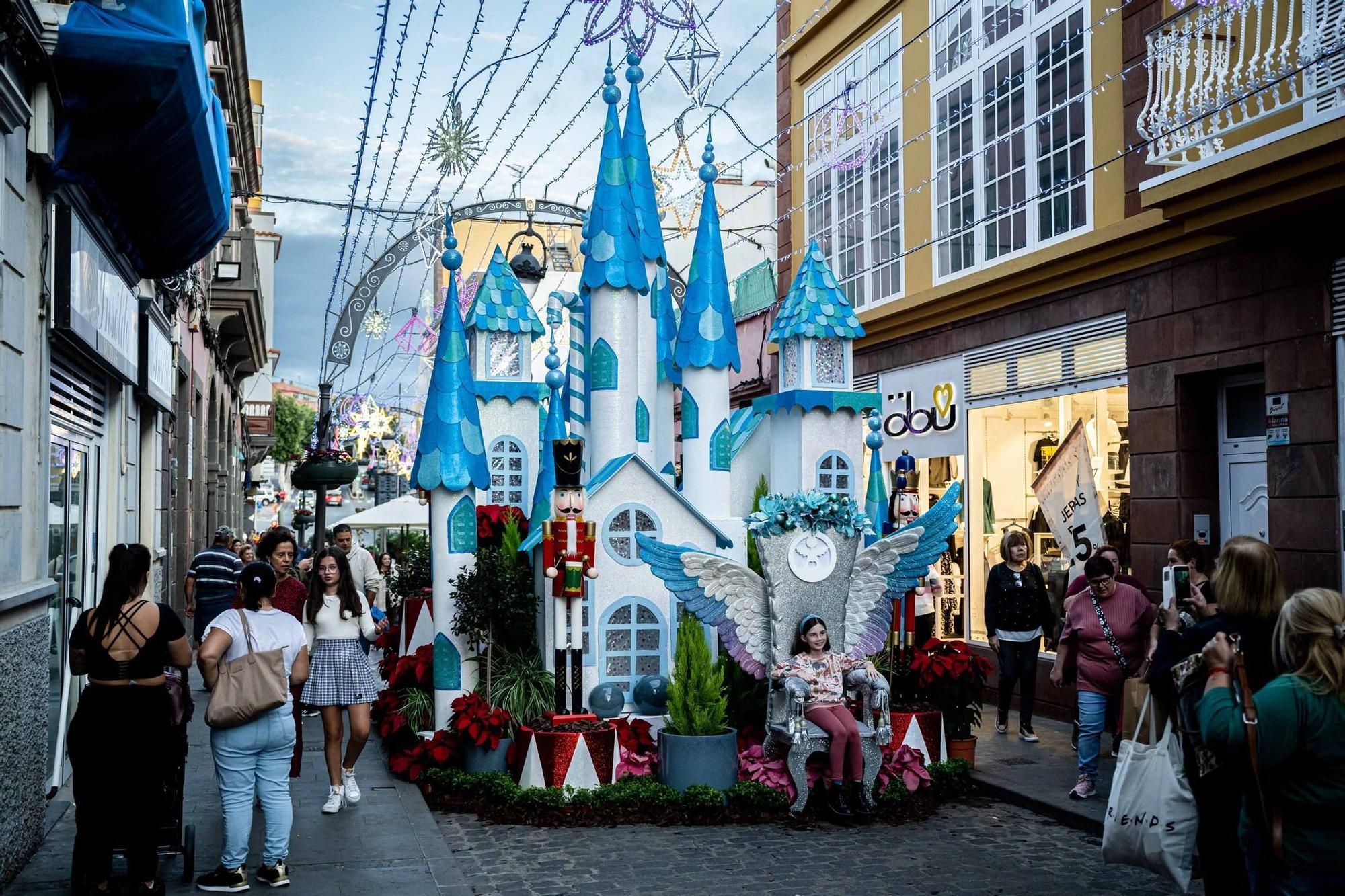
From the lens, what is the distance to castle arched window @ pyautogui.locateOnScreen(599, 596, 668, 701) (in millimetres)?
9688

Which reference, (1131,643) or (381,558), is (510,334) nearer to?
(1131,643)

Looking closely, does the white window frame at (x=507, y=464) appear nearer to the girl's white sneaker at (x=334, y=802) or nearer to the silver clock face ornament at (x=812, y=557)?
the silver clock face ornament at (x=812, y=557)

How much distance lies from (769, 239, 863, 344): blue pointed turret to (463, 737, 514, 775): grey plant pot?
4602mm

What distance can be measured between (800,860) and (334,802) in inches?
126

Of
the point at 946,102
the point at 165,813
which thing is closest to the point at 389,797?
the point at 165,813

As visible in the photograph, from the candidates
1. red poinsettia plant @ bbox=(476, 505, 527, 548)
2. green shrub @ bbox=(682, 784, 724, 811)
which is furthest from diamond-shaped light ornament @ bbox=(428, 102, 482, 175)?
green shrub @ bbox=(682, 784, 724, 811)

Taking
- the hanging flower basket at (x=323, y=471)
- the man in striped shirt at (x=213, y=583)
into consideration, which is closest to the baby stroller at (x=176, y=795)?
the man in striped shirt at (x=213, y=583)

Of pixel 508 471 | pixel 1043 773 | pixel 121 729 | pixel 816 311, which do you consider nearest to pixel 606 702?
pixel 1043 773

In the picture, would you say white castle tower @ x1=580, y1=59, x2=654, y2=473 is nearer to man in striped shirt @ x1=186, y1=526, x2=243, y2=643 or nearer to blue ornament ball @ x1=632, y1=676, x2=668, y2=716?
blue ornament ball @ x1=632, y1=676, x2=668, y2=716

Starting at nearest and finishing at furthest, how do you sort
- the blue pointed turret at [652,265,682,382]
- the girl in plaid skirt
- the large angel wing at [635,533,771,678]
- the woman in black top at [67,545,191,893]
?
the woman in black top at [67,545,191,893], the girl in plaid skirt, the large angel wing at [635,533,771,678], the blue pointed turret at [652,265,682,382]

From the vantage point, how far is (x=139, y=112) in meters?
7.66

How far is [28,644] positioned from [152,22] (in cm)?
372

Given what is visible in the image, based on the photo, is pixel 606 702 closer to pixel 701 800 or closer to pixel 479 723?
pixel 479 723

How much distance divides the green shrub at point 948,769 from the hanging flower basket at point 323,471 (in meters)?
11.4
